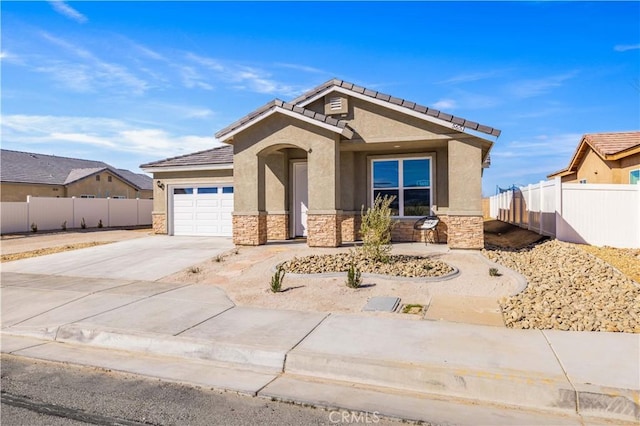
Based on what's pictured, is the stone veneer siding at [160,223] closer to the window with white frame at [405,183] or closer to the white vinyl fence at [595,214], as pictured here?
the window with white frame at [405,183]

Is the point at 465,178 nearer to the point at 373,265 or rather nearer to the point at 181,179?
the point at 373,265

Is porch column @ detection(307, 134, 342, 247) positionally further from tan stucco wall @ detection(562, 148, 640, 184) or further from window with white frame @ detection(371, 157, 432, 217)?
tan stucco wall @ detection(562, 148, 640, 184)

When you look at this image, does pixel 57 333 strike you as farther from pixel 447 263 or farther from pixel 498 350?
pixel 447 263

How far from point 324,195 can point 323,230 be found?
111 centimetres

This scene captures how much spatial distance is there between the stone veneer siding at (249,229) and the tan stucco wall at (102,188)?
26429 mm

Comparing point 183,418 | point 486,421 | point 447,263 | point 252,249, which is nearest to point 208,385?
point 183,418

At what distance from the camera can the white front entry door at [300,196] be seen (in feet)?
53.5

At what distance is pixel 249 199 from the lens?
1425 centimetres

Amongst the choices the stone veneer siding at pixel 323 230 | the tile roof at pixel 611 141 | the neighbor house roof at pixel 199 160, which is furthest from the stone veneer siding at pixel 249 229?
the tile roof at pixel 611 141

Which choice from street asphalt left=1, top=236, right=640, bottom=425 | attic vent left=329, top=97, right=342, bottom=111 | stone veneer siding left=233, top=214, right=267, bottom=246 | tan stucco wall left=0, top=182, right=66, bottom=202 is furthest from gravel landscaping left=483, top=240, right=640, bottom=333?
tan stucco wall left=0, top=182, right=66, bottom=202

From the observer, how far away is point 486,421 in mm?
3986

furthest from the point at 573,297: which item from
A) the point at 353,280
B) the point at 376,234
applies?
the point at 376,234

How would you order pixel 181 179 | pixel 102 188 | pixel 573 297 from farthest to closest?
pixel 102 188 < pixel 181 179 < pixel 573 297

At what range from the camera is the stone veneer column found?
12.7 m
